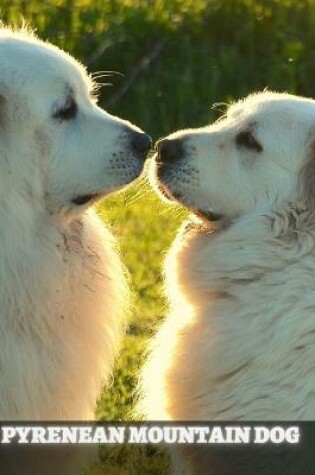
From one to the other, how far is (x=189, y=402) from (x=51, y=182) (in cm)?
116

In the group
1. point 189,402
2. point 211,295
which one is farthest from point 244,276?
point 189,402

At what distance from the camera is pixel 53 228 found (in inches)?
218

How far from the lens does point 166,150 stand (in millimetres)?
5758

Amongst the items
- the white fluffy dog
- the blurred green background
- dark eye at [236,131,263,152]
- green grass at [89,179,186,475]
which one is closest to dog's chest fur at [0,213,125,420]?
the white fluffy dog

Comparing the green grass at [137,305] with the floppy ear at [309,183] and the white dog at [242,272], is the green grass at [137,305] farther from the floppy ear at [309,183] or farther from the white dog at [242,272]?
the floppy ear at [309,183]

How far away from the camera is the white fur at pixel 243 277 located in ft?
17.5

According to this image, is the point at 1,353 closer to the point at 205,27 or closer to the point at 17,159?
the point at 17,159

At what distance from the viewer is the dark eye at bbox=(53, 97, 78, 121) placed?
5.54 meters

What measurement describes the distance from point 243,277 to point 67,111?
108 cm

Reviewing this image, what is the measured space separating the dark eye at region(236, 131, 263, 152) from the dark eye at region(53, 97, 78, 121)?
0.76 meters

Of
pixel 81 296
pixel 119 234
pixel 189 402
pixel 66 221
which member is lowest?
pixel 119 234

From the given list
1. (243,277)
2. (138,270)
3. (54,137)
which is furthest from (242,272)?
(138,270)

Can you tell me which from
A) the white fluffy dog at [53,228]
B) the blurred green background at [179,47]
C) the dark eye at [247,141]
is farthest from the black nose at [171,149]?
the blurred green background at [179,47]

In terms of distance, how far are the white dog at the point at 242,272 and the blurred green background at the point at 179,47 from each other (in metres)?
6.57
